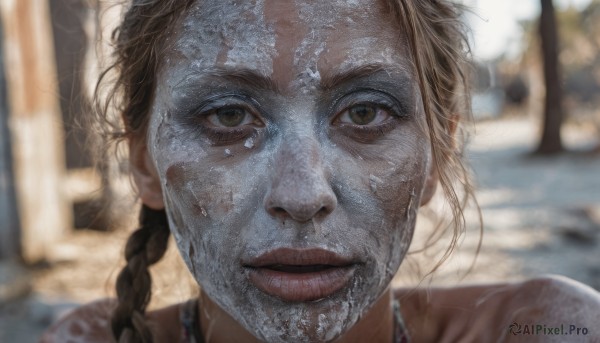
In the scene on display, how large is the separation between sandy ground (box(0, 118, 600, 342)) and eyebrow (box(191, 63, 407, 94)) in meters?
0.88

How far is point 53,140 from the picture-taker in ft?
20.2

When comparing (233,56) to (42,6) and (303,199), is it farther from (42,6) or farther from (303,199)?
(42,6)

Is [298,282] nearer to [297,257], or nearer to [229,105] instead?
[297,257]

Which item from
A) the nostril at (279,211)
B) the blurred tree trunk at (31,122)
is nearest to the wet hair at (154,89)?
the nostril at (279,211)

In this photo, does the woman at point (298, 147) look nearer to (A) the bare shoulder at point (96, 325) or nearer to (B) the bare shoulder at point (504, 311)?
(B) the bare shoulder at point (504, 311)

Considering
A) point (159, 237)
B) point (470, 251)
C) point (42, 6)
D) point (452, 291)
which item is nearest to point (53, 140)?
point (42, 6)

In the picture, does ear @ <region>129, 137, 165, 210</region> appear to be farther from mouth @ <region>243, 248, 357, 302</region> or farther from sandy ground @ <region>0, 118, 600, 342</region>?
mouth @ <region>243, 248, 357, 302</region>

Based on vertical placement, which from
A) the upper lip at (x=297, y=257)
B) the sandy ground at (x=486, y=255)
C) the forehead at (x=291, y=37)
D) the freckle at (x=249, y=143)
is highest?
the forehead at (x=291, y=37)

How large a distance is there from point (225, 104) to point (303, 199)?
0.37m

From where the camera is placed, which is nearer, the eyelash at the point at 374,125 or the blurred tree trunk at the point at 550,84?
the eyelash at the point at 374,125

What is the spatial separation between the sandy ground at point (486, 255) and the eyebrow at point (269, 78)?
88 cm

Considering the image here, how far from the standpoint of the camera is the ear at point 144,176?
197cm

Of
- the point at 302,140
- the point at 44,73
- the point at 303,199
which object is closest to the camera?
the point at 303,199

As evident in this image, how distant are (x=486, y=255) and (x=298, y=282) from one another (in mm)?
4759
